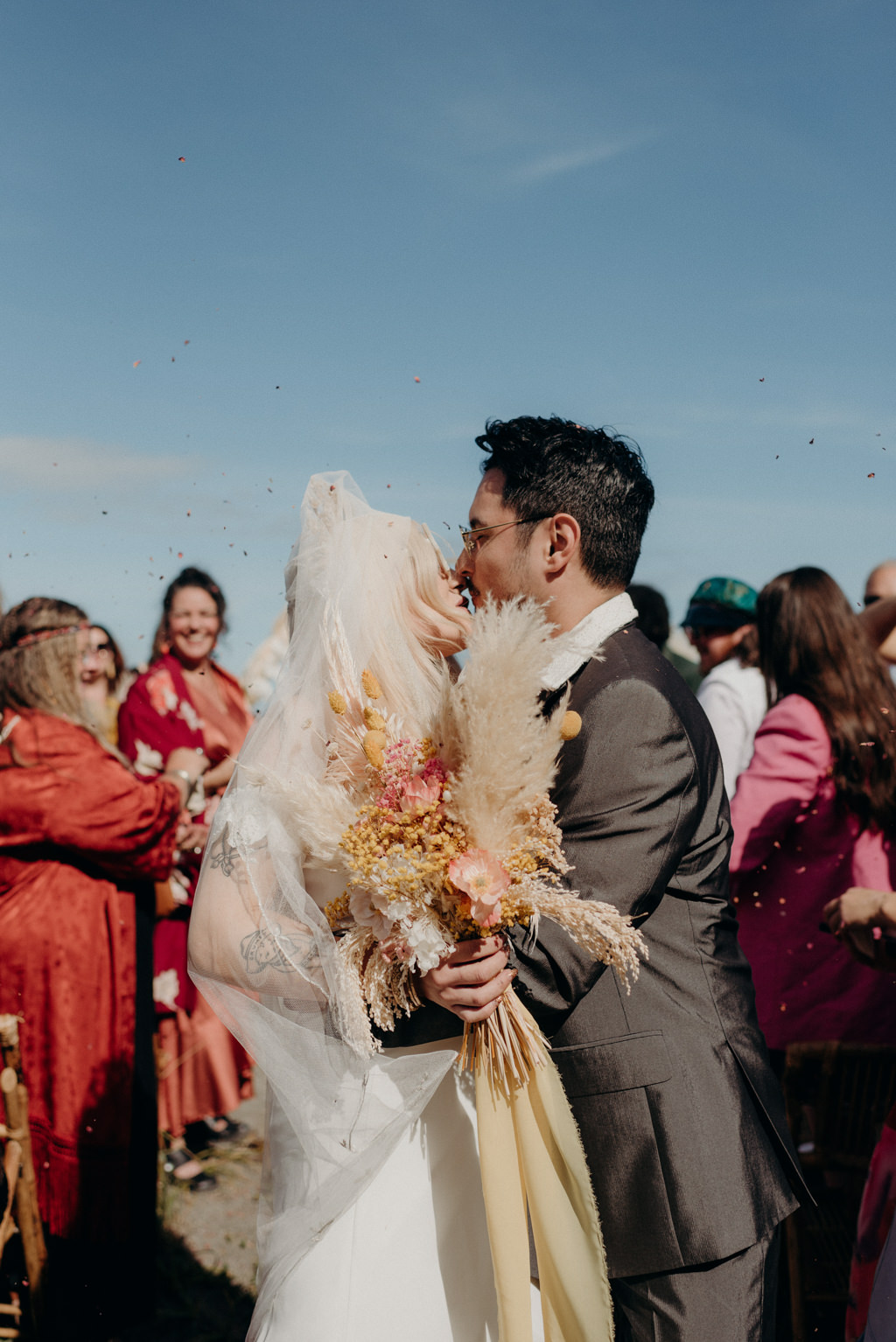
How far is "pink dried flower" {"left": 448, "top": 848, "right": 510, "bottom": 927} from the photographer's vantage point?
150 centimetres

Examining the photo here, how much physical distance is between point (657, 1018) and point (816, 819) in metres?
1.99

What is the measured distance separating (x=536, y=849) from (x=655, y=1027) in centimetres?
55

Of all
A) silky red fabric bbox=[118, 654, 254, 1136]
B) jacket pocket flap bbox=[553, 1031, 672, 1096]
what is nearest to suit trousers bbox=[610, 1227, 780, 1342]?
jacket pocket flap bbox=[553, 1031, 672, 1096]

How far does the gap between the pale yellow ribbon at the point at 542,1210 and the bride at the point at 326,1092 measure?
15 centimetres

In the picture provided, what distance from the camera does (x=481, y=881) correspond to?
59.3 inches

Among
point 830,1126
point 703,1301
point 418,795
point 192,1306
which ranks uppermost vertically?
point 418,795

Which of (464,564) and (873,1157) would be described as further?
(873,1157)

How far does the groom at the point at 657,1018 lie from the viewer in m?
1.78

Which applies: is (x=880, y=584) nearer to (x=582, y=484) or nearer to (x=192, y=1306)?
(x=582, y=484)

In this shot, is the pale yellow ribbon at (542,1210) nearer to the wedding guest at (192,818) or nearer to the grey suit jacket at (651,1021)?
the grey suit jacket at (651,1021)

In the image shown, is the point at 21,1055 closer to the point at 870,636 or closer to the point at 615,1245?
the point at 615,1245

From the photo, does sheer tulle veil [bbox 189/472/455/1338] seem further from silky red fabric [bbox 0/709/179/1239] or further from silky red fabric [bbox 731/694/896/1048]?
silky red fabric [bbox 731/694/896/1048]

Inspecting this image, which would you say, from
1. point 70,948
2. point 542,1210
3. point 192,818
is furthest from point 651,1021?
point 192,818

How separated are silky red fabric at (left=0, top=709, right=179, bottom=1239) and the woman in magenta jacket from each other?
2331 millimetres
